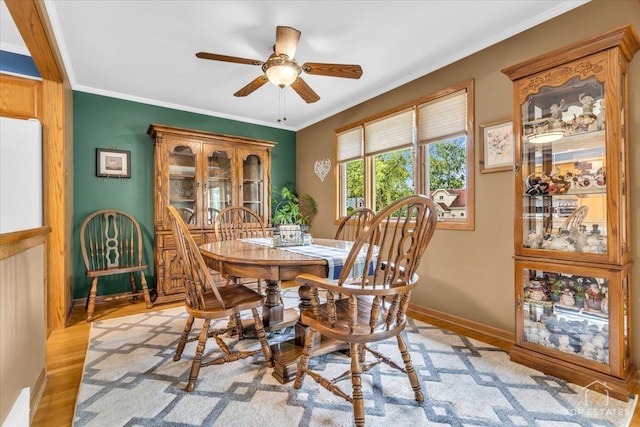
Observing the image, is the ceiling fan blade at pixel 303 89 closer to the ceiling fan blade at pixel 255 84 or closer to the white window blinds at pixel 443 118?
the ceiling fan blade at pixel 255 84

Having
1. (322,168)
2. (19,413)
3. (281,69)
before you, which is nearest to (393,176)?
(322,168)

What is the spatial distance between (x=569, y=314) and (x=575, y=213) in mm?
635

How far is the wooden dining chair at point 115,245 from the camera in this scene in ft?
11.0

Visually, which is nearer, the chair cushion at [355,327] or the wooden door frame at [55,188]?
the chair cushion at [355,327]

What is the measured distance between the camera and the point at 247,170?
14.0 ft

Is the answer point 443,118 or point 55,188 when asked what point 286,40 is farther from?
point 55,188

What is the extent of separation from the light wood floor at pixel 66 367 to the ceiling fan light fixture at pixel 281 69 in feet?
7.65

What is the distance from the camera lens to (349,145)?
4.08 m

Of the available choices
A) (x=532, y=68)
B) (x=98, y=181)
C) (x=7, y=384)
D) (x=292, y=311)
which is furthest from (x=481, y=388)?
(x=98, y=181)

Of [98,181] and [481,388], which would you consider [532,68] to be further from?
[98,181]

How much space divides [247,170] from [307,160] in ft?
3.48

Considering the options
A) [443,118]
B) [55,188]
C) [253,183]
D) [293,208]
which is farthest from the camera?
[293,208]

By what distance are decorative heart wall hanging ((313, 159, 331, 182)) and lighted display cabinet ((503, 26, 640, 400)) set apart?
8.72 ft

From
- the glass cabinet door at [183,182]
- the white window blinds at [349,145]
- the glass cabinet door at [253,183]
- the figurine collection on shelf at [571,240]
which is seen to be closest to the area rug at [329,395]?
the figurine collection on shelf at [571,240]
